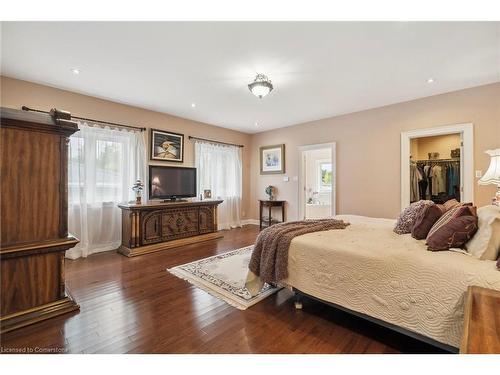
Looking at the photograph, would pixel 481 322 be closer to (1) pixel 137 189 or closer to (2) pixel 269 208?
(1) pixel 137 189

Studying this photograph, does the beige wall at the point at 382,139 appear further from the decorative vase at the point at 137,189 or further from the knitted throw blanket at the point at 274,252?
the decorative vase at the point at 137,189

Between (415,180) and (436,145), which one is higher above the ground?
(436,145)

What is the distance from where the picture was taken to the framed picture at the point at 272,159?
589 centimetres

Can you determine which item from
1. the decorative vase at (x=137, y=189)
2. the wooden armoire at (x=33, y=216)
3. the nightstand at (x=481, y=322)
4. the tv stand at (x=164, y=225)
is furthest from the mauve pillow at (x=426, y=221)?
the decorative vase at (x=137, y=189)

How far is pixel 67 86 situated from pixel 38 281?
283 centimetres

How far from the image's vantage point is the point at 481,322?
979mm

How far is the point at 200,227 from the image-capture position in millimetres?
4691

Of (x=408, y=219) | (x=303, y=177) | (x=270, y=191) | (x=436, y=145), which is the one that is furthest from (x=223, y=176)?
(x=436, y=145)

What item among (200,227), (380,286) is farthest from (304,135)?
(380,286)

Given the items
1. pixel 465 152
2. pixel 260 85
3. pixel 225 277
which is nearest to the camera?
pixel 225 277

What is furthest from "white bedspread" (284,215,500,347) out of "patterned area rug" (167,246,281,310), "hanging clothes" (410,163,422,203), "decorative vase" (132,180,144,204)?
"hanging clothes" (410,163,422,203)

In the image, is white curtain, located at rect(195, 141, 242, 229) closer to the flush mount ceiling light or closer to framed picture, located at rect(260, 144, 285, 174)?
framed picture, located at rect(260, 144, 285, 174)

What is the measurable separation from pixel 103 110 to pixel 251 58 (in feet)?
9.17
